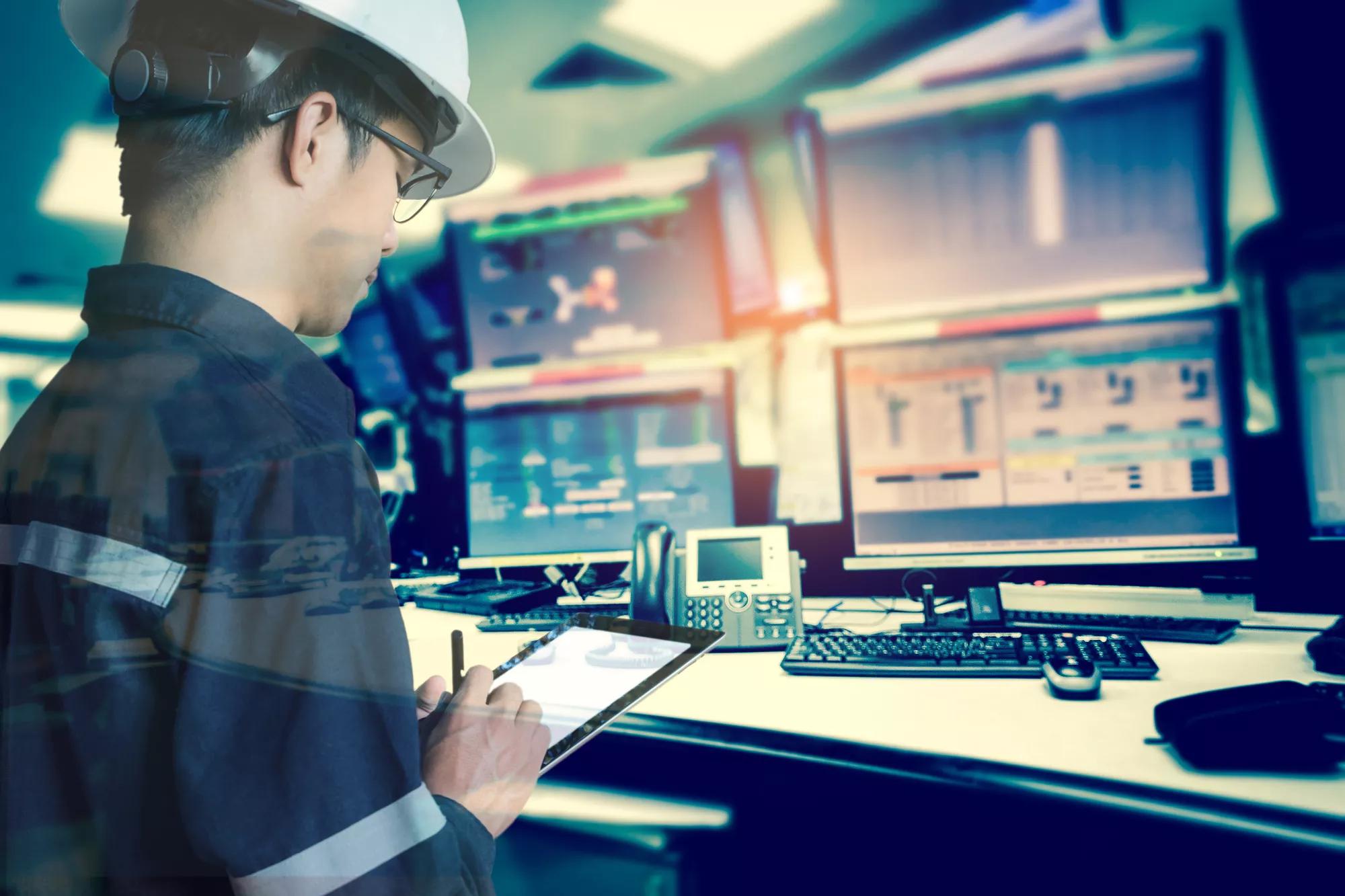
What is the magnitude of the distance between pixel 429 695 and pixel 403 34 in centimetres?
67

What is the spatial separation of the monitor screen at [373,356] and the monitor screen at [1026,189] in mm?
1175

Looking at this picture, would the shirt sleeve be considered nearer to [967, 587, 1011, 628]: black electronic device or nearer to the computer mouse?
the computer mouse

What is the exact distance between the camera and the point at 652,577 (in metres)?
1.22

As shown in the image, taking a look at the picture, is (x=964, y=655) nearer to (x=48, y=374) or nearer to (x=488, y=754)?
(x=488, y=754)

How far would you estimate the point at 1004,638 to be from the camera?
99 centimetres

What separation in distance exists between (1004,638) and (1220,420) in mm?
541

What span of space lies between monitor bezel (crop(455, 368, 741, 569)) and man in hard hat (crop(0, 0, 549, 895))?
0.90m

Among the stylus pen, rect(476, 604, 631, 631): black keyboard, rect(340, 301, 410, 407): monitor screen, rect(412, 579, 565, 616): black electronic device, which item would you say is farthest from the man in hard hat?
rect(340, 301, 410, 407): monitor screen

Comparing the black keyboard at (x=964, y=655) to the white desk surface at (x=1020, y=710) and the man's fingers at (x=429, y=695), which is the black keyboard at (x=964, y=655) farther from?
the man's fingers at (x=429, y=695)

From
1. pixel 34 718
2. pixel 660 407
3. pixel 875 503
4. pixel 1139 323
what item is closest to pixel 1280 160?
pixel 1139 323

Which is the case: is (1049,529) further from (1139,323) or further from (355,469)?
(355,469)

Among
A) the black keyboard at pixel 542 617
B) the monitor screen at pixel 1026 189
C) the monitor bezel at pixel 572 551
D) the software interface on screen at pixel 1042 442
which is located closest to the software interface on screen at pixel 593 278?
the monitor bezel at pixel 572 551

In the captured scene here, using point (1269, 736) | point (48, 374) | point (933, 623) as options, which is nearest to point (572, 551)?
point (933, 623)

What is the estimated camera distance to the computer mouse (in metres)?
0.83
